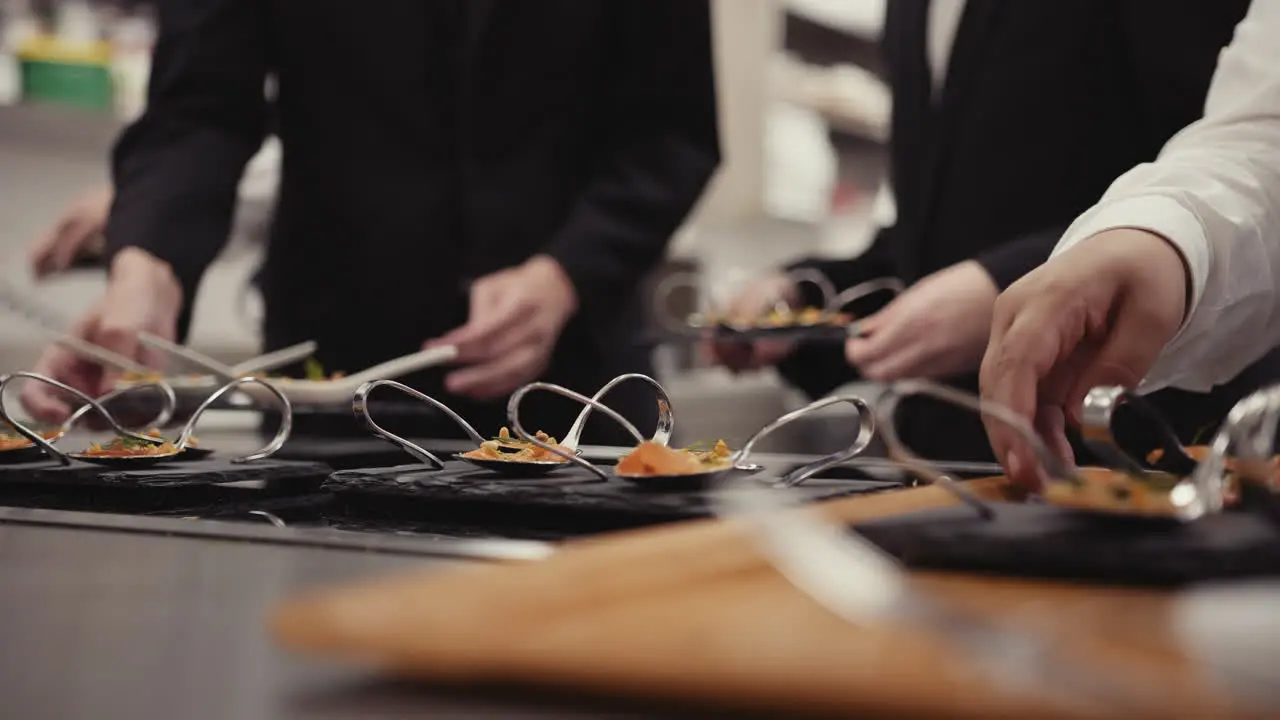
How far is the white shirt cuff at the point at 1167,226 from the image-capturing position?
0.78 meters

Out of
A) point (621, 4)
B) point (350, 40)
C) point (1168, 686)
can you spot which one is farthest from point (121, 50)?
point (1168, 686)

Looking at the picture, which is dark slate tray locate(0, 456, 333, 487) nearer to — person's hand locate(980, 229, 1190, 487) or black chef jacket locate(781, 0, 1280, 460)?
person's hand locate(980, 229, 1190, 487)

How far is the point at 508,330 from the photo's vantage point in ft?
4.76

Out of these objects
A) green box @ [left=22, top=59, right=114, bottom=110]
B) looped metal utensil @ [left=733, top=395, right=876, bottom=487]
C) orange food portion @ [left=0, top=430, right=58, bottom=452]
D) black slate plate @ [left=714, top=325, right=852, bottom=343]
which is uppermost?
green box @ [left=22, top=59, right=114, bottom=110]

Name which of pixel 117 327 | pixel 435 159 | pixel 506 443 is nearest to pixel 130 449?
pixel 506 443

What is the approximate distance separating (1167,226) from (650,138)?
0.97 meters

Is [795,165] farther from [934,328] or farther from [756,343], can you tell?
[934,328]

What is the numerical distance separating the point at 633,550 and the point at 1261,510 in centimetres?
29

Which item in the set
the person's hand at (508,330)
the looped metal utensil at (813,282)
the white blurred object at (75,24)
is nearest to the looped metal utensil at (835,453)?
the person's hand at (508,330)

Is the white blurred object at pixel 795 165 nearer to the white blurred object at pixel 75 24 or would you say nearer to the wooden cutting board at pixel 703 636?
the white blurred object at pixel 75 24

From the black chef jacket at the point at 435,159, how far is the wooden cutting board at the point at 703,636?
1.11m

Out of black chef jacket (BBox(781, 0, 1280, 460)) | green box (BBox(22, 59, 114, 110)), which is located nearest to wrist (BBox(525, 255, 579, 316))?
black chef jacket (BBox(781, 0, 1280, 460))

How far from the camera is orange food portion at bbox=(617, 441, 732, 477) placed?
0.71 m

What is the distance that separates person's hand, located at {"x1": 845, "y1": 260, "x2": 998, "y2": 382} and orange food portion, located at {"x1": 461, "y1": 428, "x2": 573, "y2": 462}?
1.43ft
